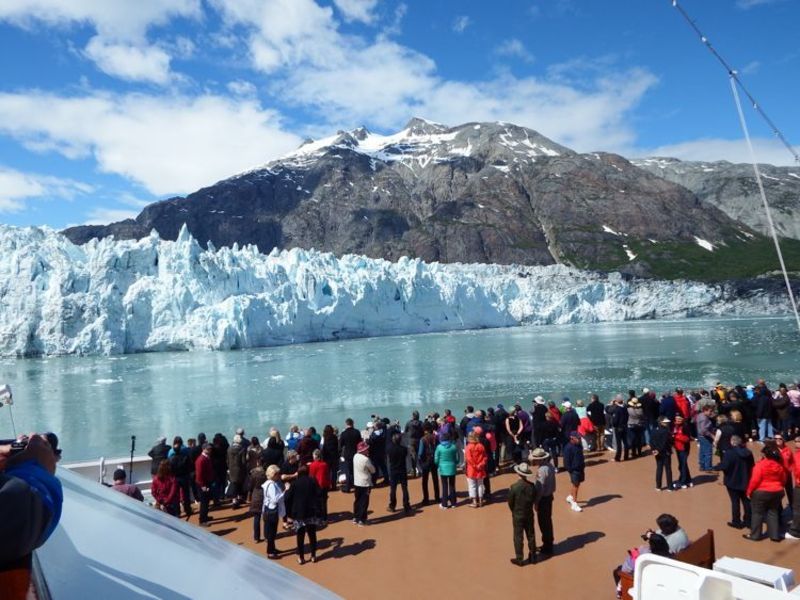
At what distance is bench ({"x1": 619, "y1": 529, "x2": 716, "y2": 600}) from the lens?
13.0 ft

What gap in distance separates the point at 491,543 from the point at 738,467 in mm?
2756

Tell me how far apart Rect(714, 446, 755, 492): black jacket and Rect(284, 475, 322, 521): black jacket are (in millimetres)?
4366

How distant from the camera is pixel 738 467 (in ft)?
19.9

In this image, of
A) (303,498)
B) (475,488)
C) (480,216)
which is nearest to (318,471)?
(303,498)

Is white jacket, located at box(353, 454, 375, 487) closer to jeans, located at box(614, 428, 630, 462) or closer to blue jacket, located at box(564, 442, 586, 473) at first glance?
blue jacket, located at box(564, 442, 586, 473)

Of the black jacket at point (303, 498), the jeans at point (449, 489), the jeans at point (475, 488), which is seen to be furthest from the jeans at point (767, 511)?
the black jacket at point (303, 498)

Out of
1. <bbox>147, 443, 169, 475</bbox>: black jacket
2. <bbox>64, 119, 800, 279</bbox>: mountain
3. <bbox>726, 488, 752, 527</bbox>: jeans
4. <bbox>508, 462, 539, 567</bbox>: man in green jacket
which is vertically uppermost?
<bbox>64, 119, 800, 279</bbox>: mountain

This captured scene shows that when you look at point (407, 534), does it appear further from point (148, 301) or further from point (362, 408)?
point (148, 301)

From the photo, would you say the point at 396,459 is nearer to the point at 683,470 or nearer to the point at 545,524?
the point at 545,524

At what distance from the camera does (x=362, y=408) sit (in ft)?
72.0

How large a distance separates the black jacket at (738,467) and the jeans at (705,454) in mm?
2454

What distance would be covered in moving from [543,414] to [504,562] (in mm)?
3622

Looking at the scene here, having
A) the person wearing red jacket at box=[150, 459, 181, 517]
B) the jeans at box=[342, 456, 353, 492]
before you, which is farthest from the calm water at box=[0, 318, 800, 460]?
the person wearing red jacket at box=[150, 459, 181, 517]

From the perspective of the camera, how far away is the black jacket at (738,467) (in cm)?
604
